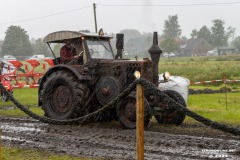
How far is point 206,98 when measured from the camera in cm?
1616

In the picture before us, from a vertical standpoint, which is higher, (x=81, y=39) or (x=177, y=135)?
(x=81, y=39)

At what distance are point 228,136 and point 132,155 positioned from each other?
2519mm

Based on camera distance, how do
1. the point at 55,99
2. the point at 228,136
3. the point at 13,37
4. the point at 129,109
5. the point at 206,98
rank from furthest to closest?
the point at 13,37
the point at 206,98
the point at 55,99
the point at 129,109
the point at 228,136

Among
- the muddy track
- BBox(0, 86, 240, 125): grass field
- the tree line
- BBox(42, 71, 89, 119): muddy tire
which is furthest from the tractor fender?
the tree line

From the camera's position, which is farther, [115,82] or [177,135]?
[115,82]

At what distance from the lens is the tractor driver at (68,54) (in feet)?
35.9

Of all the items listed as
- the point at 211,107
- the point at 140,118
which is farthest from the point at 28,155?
the point at 211,107

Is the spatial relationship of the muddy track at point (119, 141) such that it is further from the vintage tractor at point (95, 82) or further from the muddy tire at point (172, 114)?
the vintage tractor at point (95, 82)

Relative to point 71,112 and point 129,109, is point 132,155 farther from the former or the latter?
point 71,112

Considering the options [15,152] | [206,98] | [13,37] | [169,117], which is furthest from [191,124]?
[13,37]

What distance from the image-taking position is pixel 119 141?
26.2ft

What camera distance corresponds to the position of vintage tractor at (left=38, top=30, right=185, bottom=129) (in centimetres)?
968

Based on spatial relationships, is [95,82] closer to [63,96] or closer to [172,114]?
[63,96]

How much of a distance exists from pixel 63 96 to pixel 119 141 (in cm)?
310
